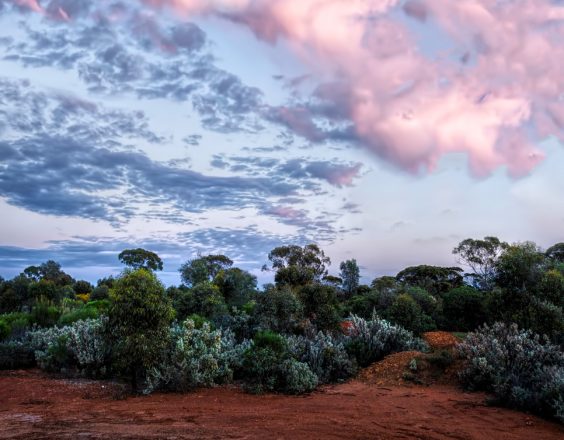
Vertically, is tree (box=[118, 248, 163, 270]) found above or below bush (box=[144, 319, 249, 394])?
above

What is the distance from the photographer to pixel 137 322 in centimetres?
1137

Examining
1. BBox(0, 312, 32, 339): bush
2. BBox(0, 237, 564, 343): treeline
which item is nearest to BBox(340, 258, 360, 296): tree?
BBox(0, 237, 564, 343): treeline

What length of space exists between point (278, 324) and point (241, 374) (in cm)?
384

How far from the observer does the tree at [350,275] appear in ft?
143

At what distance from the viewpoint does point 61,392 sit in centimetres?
1118

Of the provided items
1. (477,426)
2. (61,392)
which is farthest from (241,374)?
(477,426)

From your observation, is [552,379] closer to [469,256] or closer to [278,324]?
[278,324]

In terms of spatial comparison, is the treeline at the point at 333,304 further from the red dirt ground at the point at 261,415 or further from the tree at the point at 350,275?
the tree at the point at 350,275

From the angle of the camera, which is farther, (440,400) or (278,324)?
→ (278,324)

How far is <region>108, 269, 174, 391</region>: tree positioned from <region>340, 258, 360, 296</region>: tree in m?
32.9

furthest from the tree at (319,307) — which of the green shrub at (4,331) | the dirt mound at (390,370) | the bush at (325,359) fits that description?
the green shrub at (4,331)

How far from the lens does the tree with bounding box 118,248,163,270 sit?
54688 mm

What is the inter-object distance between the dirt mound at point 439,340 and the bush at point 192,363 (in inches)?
267

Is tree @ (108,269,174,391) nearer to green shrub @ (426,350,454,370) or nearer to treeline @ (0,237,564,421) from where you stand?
treeline @ (0,237,564,421)
